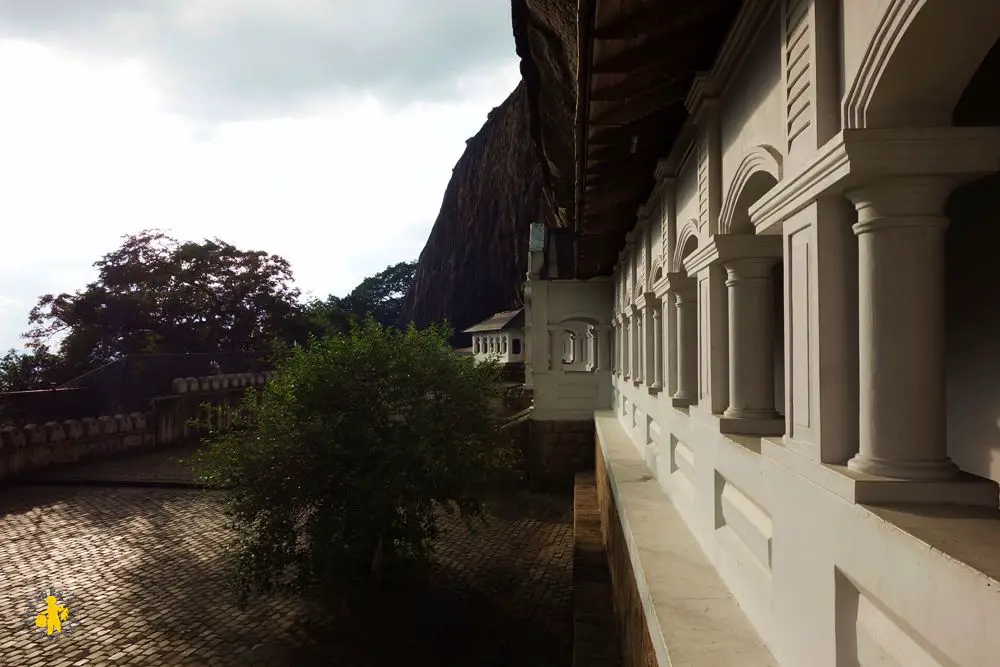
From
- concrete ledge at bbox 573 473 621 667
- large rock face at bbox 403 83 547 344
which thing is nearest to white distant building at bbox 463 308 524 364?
large rock face at bbox 403 83 547 344

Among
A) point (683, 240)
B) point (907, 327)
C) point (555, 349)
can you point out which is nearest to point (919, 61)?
point (907, 327)

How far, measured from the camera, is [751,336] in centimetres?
385

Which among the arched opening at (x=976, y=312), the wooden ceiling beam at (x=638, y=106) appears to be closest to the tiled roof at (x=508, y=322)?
the wooden ceiling beam at (x=638, y=106)

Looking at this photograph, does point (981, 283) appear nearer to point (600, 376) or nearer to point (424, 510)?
point (424, 510)

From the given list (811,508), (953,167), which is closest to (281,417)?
(811,508)

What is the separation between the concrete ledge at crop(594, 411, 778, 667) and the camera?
2.94m

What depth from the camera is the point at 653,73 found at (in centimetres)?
409

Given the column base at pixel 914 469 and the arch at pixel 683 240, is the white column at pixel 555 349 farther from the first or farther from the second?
the column base at pixel 914 469

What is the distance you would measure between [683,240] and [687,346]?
960 mm

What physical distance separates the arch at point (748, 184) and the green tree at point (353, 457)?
5.99 metres

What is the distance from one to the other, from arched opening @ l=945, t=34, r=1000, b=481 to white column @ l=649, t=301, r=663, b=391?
3932mm

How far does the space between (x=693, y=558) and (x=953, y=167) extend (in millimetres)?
3049

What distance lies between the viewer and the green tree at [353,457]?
8609 mm

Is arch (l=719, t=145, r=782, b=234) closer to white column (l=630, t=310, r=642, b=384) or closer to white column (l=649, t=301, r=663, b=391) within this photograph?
white column (l=649, t=301, r=663, b=391)
